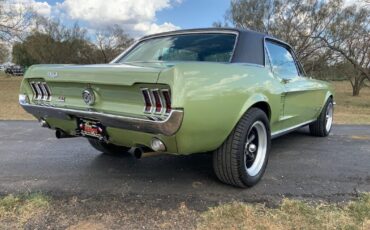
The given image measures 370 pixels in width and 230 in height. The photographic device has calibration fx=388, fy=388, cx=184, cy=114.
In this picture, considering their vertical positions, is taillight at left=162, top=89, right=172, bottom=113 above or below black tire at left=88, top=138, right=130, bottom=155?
above

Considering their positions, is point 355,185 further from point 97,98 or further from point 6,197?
point 6,197

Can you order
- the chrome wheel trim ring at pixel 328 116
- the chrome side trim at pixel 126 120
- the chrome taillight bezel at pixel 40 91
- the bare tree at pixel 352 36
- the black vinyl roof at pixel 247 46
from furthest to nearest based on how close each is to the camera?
the bare tree at pixel 352 36, the chrome wheel trim ring at pixel 328 116, the black vinyl roof at pixel 247 46, the chrome taillight bezel at pixel 40 91, the chrome side trim at pixel 126 120

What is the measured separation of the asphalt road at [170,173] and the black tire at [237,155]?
12 cm

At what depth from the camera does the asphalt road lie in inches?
145

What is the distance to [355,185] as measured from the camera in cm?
396

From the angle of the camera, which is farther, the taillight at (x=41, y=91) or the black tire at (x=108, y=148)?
the black tire at (x=108, y=148)

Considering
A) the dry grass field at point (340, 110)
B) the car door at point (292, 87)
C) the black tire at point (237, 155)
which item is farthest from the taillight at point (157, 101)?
the dry grass field at point (340, 110)

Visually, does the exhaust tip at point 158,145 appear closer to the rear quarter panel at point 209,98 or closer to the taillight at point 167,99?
the rear quarter panel at point 209,98

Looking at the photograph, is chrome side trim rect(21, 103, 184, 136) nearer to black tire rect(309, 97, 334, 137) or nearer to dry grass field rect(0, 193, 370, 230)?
dry grass field rect(0, 193, 370, 230)

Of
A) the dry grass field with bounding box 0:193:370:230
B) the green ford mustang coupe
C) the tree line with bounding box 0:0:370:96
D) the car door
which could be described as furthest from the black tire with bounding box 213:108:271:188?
the tree line with bounding box 0:0:370:96

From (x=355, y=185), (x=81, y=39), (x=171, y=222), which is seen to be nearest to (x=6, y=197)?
(x=171, y=222)

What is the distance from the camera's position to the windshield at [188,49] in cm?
408

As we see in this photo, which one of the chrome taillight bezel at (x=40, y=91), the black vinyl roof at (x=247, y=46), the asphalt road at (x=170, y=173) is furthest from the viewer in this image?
the black vinyl roof at (x=247, y=46)

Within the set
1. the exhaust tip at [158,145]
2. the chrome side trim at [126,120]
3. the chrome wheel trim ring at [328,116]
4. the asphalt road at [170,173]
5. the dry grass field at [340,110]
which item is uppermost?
the chrome side trim at [126,120]
